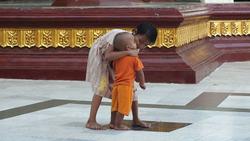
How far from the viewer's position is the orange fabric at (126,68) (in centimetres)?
620

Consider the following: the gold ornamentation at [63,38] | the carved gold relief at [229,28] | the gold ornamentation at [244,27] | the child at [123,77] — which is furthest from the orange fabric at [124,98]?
the gold ornamentation at [244,27]

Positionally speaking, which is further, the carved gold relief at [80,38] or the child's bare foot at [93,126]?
the carved gold relief at [80,38]

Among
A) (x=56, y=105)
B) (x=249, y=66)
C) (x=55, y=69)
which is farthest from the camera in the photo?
(x=249, y=66)

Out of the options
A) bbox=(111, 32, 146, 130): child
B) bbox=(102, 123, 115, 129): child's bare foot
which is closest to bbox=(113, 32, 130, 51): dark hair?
bbox=(111, 32, 146, 130): child

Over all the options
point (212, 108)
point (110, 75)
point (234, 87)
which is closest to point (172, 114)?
point (212, 108)

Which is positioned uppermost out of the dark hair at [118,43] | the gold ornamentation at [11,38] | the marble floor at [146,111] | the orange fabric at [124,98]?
the dark hair at [118,43]

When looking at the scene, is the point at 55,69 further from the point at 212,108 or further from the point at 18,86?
the point at 212,108

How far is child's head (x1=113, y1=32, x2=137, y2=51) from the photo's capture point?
6.10m

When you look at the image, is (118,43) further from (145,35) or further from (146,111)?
(146,111)

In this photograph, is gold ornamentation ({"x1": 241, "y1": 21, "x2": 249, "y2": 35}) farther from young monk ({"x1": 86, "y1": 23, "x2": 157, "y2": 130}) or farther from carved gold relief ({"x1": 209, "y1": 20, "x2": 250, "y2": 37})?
young monk ({"x1": 86, "y1": 23, "x2": 157, "y2": 130})

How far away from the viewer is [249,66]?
1300 centimetres

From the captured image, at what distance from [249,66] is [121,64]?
723 cm

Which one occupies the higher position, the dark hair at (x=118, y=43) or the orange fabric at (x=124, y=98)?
the dark hair at (x=118, y=43)

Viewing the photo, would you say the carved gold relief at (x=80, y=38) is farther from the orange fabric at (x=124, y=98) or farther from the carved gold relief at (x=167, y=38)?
the orange fabric at (x=124, y=98)
